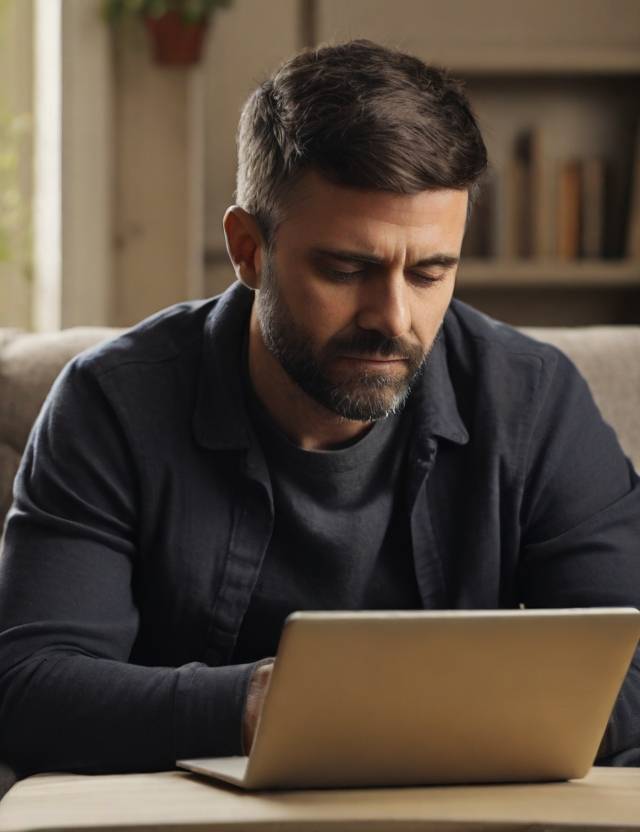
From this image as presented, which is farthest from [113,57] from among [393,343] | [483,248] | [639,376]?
[393,343]

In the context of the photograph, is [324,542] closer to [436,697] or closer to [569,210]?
[436,697]

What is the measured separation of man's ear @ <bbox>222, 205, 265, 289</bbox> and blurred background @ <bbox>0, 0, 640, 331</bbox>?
5.07 ft

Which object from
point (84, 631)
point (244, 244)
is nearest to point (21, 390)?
point (244, 244)

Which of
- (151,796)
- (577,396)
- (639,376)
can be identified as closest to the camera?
(151,796)

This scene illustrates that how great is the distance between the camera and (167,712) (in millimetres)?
1309

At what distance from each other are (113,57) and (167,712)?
231 centimetres

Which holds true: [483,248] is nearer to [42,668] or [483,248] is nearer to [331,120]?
[331,120]

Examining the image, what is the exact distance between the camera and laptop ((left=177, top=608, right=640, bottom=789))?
3.38 ft

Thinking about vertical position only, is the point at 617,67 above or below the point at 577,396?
above

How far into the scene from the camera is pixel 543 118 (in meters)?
3.58

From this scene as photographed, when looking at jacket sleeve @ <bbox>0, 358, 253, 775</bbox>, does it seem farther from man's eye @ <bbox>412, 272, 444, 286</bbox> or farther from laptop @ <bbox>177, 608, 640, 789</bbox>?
man's eye @ <bbox>412, 272, 444, 286</bbox>

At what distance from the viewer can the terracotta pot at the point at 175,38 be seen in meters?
3.21

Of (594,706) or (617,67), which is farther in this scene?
(617,67)

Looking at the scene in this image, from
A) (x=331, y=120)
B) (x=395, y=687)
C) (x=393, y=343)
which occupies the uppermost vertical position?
(x=331, y=120)
